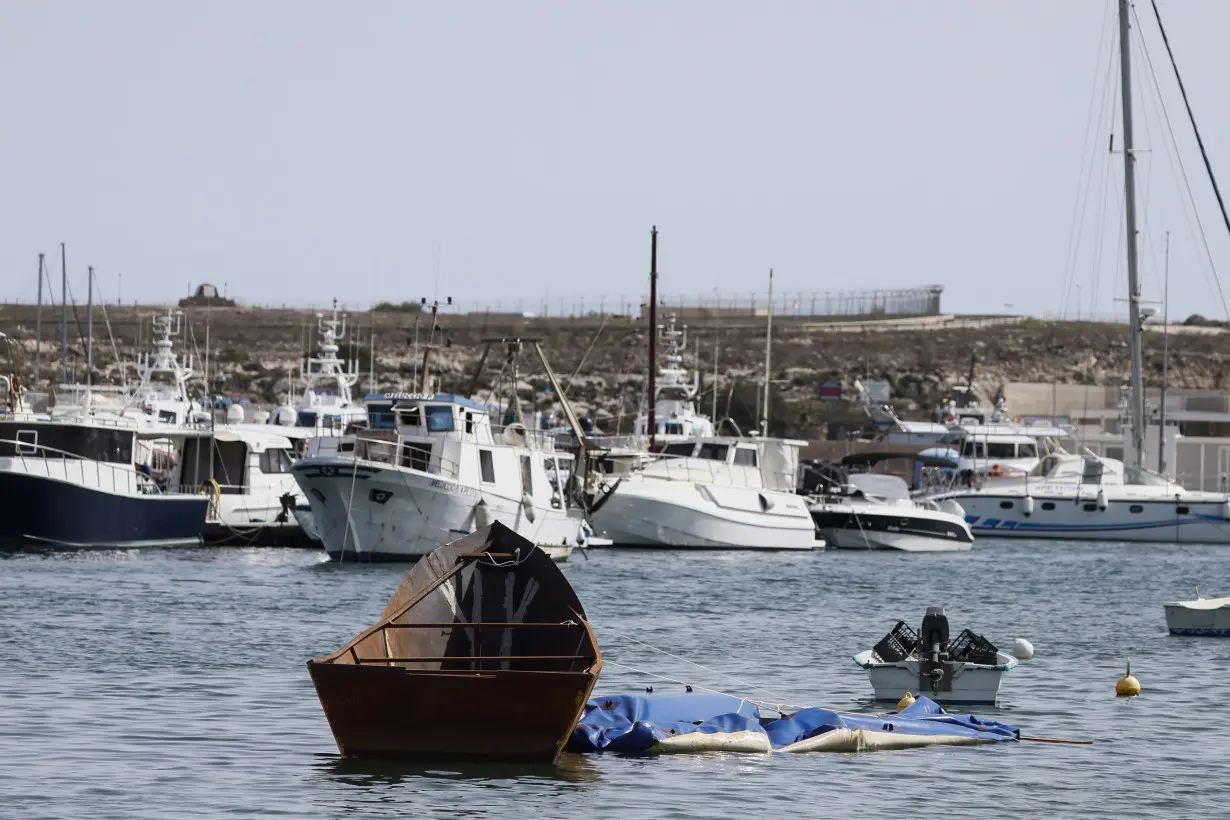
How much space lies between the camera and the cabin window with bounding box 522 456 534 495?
48406 mm

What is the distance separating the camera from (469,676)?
1948 cm

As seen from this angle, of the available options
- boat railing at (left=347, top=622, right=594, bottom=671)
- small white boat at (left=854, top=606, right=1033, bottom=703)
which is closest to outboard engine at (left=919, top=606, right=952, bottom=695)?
small white boat at (left=854, top=606, right=1033, bottom=703)

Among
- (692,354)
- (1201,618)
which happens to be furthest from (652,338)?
(692,354)

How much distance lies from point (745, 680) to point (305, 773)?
9.21 m

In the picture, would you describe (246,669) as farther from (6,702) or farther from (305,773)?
(305,773)

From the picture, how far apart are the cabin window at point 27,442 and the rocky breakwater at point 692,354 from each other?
82406 millimetres

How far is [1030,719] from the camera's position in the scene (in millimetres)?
24562

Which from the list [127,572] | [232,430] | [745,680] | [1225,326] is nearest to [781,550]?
[232,430]

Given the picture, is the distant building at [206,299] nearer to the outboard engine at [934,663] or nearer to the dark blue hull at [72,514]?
the dark blue hull at [72,514]

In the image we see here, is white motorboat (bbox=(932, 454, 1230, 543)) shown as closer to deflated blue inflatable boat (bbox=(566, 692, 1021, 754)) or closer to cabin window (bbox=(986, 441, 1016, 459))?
cabin window (bbox=(986, 441, 1016, 459))

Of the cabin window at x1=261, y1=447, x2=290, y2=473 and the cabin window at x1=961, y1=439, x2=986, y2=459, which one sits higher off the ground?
the cabin window at x1=961, y1=439, x2=986, y2=459

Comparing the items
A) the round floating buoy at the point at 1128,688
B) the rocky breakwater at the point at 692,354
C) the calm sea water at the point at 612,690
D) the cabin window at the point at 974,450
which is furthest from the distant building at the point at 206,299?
the round floating buoy at the point at 1128,688

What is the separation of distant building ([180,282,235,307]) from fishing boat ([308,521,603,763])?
143576 mm

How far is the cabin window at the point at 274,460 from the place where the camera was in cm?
5881
